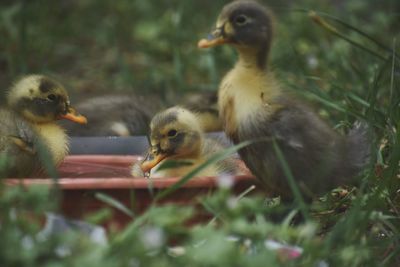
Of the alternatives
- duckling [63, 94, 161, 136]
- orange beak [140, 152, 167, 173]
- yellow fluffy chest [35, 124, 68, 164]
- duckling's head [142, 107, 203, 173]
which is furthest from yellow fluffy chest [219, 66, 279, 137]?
duckling [63, 94, 161, 136]

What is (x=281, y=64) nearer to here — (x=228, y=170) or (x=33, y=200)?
(x=228, y=170)

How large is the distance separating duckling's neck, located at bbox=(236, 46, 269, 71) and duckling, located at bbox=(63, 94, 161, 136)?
1373 mm

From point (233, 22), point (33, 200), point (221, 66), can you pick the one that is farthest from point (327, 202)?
point (221, 66)

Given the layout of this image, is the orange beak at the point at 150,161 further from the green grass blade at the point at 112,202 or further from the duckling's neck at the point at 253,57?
the green grass blade at the point at 112,202

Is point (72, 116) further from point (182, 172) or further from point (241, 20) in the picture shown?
point (241, 20)

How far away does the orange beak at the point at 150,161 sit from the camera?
130 inches

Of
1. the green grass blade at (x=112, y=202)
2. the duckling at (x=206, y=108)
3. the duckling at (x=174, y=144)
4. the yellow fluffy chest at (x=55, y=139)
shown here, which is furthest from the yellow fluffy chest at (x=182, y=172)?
the duckling at (x=206, y=108)

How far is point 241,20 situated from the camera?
11.4ft

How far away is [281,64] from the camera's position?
5.09m

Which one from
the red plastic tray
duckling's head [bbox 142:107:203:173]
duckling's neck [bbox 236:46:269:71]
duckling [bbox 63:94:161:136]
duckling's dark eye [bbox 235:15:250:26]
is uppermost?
duckling's dark eye [bbox 235:15:250:26]

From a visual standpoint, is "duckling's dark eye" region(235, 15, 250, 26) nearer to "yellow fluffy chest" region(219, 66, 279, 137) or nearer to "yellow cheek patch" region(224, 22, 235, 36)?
"yellow cheek patch" region(224, 22, 235, 36)

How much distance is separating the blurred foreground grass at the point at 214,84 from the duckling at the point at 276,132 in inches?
4.3

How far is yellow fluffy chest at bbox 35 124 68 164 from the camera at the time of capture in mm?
3264

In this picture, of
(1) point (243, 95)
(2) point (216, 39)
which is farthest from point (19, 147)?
(2) point (216, 39)
